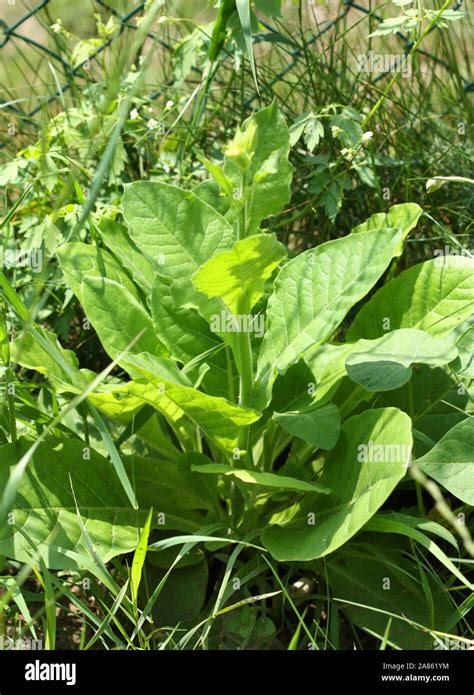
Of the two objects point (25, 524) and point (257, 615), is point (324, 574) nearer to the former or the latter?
point (257, 615)

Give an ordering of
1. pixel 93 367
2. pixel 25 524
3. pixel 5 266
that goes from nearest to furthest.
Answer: pixel 25 524
pixel 5 266
pixel 93 367

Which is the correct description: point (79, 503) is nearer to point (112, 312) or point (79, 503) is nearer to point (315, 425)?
point (112, 312)

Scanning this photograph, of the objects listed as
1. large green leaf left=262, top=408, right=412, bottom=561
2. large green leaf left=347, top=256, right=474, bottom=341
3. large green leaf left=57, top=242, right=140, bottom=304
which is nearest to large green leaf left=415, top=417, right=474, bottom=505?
large green leaf left=262, top=408, right=412, bottom=561

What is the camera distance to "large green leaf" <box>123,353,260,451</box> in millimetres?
1457

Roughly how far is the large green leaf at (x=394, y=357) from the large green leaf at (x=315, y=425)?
8 cm

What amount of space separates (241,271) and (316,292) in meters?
0.35

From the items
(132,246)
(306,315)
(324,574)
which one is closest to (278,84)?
(132,246)

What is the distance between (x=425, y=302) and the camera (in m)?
1.76

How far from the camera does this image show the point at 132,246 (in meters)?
1.87

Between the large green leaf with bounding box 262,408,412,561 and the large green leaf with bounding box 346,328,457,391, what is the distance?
2.3 inches

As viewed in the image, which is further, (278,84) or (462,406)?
(278,84)

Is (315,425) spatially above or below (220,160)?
below

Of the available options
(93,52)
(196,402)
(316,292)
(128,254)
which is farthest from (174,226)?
(93,52)
